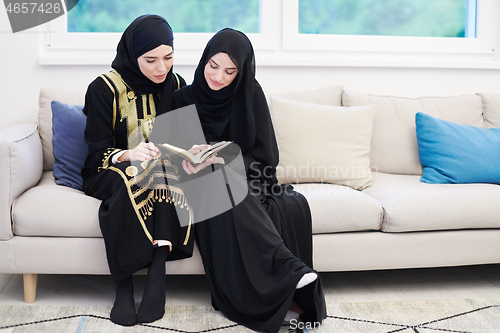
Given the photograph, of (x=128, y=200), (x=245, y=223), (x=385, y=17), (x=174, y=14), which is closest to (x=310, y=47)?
(x=385, y=17)

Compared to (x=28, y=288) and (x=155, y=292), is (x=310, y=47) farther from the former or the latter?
(x=28, y=288)

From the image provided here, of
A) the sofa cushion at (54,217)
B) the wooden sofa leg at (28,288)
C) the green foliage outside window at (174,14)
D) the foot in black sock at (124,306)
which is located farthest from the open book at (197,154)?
the green foliage outside window at (174,14)

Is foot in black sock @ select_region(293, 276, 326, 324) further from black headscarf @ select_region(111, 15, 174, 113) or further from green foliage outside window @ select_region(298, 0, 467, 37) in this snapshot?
green foliage outside window @ select_region(298, 0, 467, 37)

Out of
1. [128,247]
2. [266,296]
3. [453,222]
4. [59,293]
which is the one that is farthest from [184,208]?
[453,222]

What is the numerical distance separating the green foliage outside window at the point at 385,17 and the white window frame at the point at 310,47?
9 centimetres

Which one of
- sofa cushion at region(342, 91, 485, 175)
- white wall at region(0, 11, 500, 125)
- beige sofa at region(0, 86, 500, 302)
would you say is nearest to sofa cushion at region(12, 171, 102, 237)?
beige sofa at region(0, 86, 500, 302)

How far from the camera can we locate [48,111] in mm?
2021

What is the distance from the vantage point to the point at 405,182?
205 cm

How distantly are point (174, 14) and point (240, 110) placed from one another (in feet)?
3.53

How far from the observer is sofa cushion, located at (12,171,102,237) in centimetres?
152

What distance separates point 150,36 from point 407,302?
4.75ft

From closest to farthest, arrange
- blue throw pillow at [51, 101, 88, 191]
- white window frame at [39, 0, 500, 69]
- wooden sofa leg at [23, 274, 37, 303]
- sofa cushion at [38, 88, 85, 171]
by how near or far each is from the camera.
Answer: wooden sofa leg at [23, 274, 37, 303] → blue throw pillow at [51, 101, 88, 191] → sofa cushion at [38, 88, 85, 171] → white window frame at [39, 0, 500, 69]

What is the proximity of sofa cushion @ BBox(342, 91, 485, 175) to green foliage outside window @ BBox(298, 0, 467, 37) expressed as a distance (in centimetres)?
56

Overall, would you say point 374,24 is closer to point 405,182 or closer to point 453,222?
point 405,182
